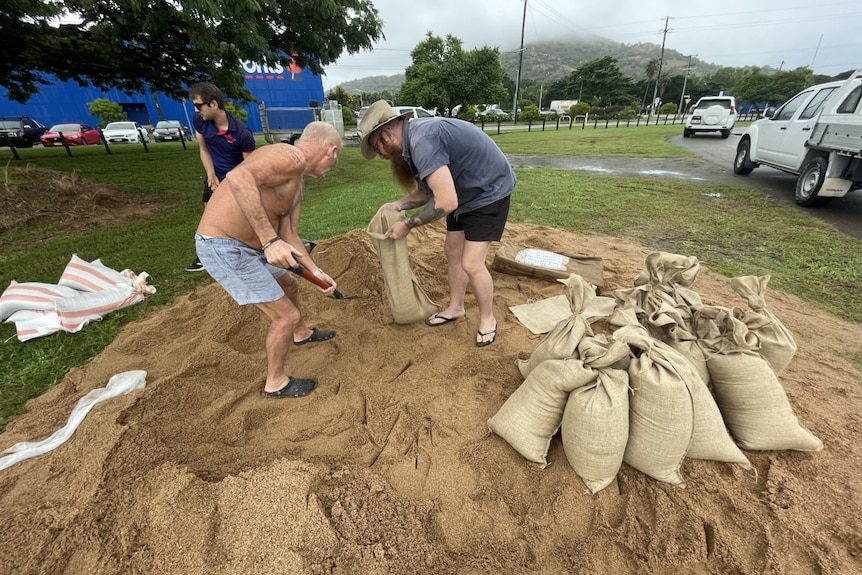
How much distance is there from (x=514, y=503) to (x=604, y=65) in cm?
6675

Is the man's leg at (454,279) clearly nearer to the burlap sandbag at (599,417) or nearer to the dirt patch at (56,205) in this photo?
the burlap sandbag at (599,417)

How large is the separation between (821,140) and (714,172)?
3.39 m

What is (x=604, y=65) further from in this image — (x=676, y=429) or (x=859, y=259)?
(x=676, y=429)

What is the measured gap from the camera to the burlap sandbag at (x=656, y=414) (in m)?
1.45

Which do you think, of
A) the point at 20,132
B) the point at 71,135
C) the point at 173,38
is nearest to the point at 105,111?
the point at 71,135

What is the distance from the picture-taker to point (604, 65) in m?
54.7

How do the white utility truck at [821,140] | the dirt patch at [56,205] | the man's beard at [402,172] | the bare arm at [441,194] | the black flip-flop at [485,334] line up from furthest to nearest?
the dirt patch at [56,205]
the white utility truck at [821,140]
the black flip-flop at [485,334]
the man's beard at [402,172]
the bare arm at [441,194]

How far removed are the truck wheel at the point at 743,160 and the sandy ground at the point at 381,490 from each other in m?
7.51

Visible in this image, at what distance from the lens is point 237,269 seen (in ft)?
6.33

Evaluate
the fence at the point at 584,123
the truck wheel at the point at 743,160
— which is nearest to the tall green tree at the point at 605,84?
the fence at the point at 584,123

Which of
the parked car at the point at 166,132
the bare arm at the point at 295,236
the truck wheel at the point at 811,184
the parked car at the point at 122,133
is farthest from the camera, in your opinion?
the parked car at the point at 166,132

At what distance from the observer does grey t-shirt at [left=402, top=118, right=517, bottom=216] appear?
2033 millimetres

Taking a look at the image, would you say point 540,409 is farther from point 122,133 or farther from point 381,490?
point 122,133

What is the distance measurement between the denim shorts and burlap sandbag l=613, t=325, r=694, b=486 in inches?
65.8
